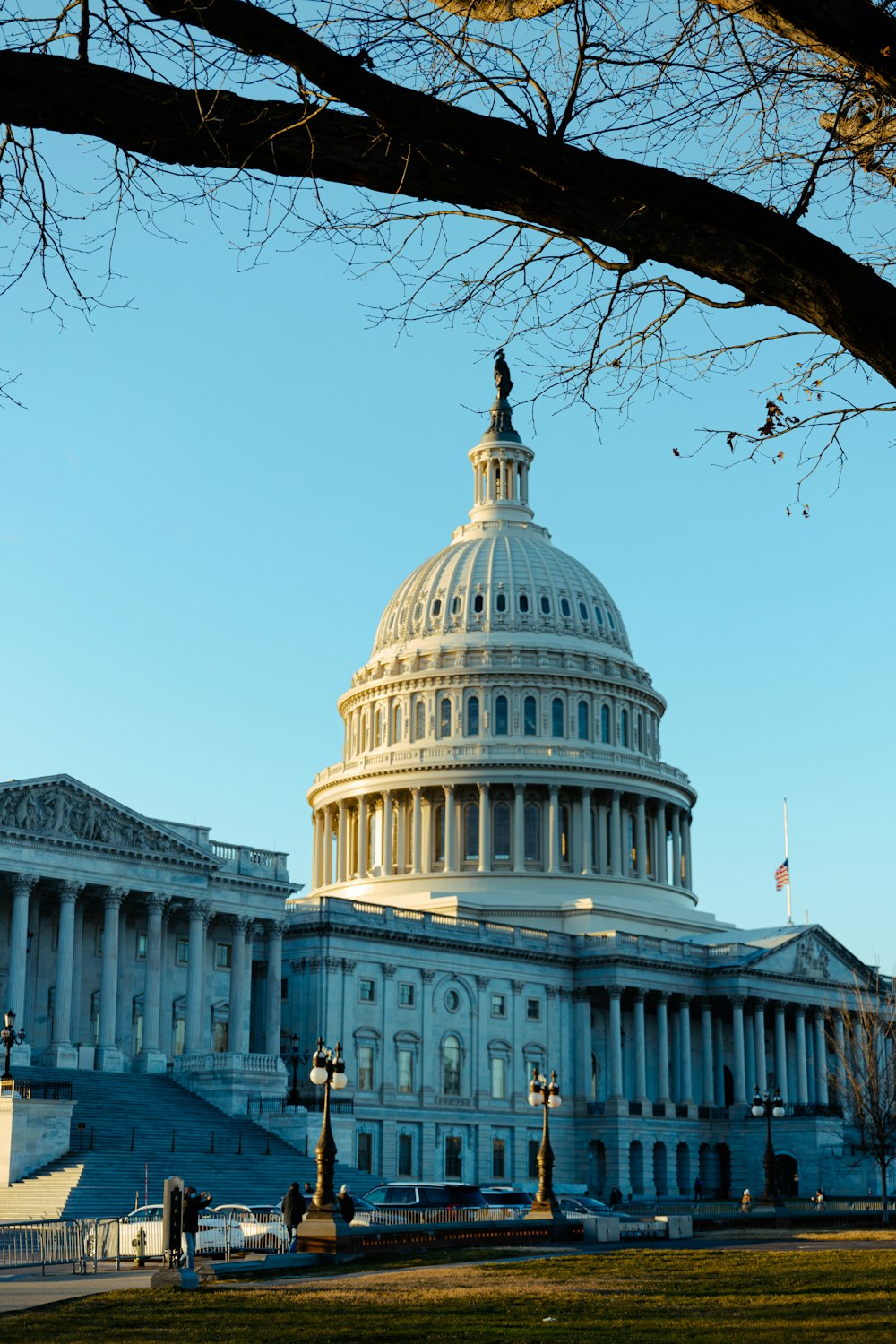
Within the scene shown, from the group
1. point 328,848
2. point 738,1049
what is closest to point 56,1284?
point 738,1049

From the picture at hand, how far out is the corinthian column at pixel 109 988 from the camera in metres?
74.2

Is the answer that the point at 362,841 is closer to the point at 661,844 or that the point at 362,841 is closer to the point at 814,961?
the point at 661,844

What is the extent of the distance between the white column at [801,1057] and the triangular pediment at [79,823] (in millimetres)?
50106

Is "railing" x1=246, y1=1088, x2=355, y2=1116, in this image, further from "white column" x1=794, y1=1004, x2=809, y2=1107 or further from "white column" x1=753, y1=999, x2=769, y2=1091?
"white column" x1=794, y1=1004, x2=809, y2=1107

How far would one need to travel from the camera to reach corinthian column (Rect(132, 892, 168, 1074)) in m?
76.4

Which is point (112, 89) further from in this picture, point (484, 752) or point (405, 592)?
point (405, 592)

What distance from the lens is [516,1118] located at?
99.0 metres

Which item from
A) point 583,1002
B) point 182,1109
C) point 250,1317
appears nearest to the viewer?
point 250,1317

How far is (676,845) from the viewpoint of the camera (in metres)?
128

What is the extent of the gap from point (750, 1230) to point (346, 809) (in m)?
71.3

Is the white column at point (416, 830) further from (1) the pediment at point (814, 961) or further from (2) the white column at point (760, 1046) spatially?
(2) the white column at point (760, 1046)

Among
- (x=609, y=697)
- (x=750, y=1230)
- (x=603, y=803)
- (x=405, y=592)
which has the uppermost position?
(x=405, y=592)

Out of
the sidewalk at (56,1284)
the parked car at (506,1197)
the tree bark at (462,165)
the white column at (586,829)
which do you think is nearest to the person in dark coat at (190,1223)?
the sidewalk at (56,1284)

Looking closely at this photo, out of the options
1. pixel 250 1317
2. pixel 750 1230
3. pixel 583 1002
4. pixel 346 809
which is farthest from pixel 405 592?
pixel 250 1317
